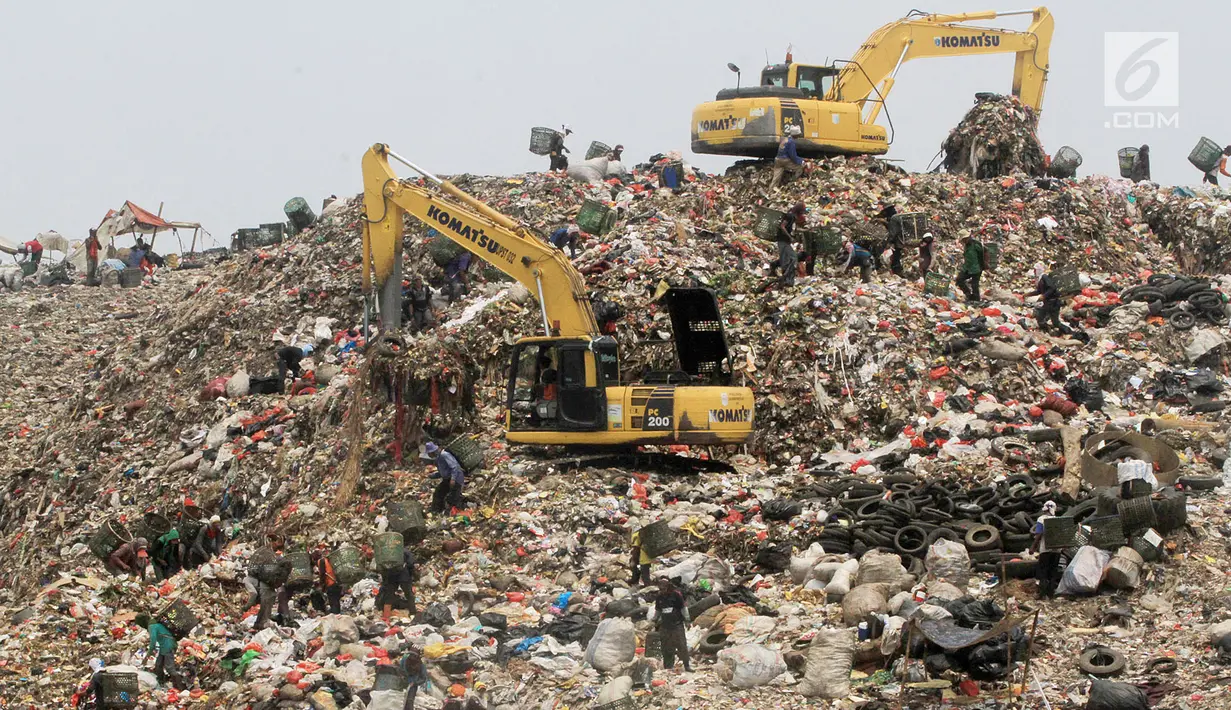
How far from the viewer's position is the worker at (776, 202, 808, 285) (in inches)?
731

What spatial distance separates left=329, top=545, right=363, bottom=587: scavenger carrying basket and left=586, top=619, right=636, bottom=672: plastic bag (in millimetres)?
3130

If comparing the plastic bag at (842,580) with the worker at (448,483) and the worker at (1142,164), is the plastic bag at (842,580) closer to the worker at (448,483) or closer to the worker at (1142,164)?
the worker at (448,483)

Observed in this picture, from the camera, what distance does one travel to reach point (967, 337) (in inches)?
688

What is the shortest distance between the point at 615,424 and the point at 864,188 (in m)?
8.01

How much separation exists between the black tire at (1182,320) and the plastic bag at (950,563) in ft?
25.1

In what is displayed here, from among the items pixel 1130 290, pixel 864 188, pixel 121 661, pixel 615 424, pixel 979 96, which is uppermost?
pixel 979 96

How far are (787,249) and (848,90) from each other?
5735mm

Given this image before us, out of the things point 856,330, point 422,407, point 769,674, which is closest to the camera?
point 769,674

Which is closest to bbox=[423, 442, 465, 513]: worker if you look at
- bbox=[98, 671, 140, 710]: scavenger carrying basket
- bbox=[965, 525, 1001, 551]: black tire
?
bbox=[98, 671, 140, 710]: scavenger carrying basket

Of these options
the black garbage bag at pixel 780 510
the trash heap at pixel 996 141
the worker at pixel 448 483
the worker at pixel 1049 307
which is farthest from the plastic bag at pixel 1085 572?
the trash heap at pixel 996 141

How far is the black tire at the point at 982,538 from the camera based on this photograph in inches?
480

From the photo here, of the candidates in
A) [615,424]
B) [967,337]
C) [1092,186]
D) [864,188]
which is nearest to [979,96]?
[1092,186]

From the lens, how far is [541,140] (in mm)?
24562

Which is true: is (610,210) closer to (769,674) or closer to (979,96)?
(979,96)
